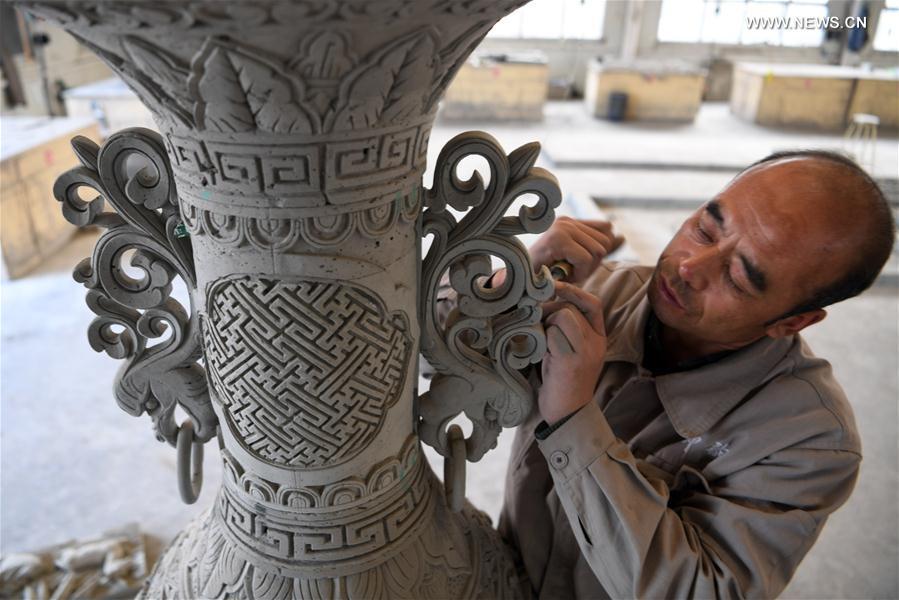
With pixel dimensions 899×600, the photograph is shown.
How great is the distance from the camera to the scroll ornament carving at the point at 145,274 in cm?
71

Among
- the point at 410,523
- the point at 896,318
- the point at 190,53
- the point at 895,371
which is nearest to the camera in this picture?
the point at 190,53

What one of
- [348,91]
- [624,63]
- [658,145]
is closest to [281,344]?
[348,91]

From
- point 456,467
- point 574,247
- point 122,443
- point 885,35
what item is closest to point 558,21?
point 885,35

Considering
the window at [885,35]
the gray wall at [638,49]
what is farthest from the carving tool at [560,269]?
the gray wall at [638,49]

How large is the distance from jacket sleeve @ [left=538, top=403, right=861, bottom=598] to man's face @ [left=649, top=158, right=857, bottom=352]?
7.5 inches

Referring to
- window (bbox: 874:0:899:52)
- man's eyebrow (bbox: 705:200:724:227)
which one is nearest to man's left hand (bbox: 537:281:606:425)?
man's eyebrow (bbox: 705:200:724:227)

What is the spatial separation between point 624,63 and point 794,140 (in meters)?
2.12

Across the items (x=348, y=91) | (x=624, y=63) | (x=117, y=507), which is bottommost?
(x=117, y=507)

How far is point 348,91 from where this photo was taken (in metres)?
0.58

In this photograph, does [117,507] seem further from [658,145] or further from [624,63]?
[624,63]

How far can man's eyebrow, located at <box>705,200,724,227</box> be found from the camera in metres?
0.88

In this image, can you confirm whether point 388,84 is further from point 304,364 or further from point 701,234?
point 701,234

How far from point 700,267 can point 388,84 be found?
0.51 m

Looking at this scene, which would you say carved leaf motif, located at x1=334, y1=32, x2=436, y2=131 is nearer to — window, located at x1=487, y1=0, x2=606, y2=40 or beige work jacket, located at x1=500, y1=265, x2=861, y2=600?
beige work jacket, located at x1=500, y1=265, x2=861, y2=600
